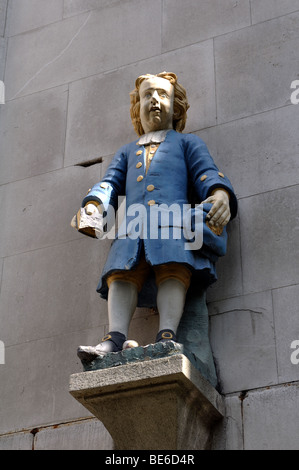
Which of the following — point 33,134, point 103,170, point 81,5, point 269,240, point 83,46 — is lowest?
point 269,240

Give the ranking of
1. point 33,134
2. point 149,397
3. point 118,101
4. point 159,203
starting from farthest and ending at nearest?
1. point 33,134
2. point 118,101
3. point 159,203
4. point 149,397

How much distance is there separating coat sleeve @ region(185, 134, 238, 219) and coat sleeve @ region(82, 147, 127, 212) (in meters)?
0.41

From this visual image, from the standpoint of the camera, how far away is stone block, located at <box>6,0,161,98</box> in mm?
6352

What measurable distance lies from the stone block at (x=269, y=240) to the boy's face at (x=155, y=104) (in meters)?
0.70

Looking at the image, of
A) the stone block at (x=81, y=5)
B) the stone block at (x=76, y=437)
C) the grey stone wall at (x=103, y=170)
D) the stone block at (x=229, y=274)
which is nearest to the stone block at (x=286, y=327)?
the grey stone wall at (x=103, y=170)

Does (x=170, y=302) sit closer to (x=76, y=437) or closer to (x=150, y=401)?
(x=150, y=401)

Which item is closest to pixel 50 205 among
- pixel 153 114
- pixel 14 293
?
pixel 14 293

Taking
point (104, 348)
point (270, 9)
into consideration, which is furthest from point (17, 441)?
point (270, 9)

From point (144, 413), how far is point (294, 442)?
0.76m

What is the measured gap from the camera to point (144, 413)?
4453 mm

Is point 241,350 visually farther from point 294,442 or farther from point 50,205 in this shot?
point 50,205

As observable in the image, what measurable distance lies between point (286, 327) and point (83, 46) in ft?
9.29

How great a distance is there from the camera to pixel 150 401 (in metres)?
4.42

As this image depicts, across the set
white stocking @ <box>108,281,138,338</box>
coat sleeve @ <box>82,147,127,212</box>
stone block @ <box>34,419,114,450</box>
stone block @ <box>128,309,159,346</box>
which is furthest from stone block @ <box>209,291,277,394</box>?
coat sleeve @ <box>82,147,127,212</box>
